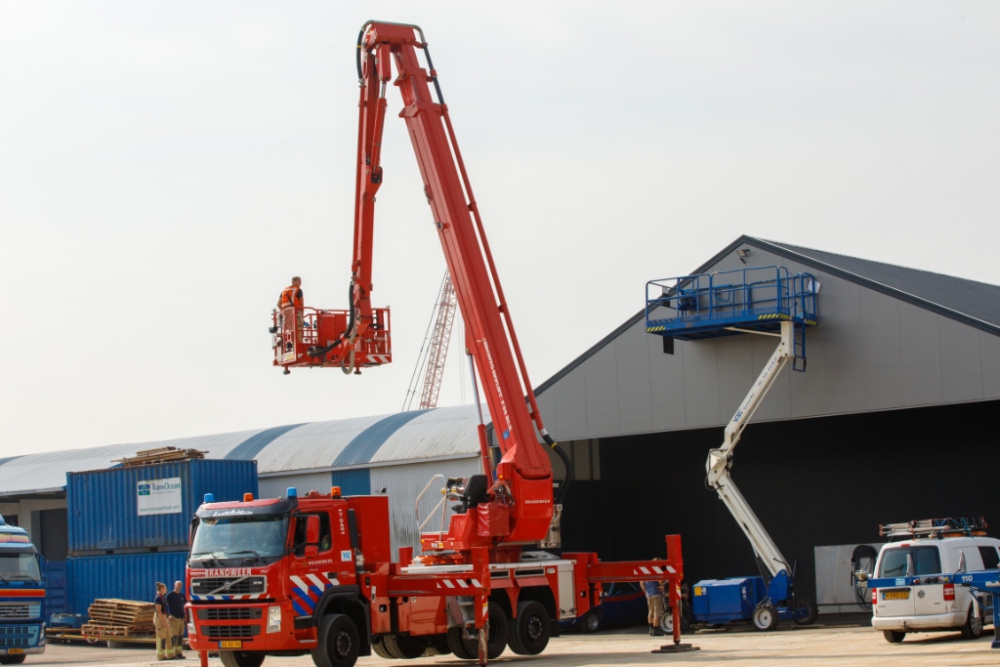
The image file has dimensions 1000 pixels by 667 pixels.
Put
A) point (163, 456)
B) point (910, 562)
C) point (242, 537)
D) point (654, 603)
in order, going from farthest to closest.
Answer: point (163, 456) < point (654, 603) < point (910, 562) < point (242, 537)

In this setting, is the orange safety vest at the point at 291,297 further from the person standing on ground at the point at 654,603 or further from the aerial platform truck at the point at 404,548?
the person standing on ground at the point at 654,603

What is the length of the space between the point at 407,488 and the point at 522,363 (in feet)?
45.3

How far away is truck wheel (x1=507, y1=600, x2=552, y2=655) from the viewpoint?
2038 cm

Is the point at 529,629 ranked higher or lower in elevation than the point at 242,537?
lower

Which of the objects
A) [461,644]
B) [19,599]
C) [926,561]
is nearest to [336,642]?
[461,644]

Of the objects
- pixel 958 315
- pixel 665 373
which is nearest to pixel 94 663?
pixel 665 373

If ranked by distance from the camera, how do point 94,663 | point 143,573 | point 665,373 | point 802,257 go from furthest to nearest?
point 143,573 → point 665,373 → point 802,257 → point 94,663

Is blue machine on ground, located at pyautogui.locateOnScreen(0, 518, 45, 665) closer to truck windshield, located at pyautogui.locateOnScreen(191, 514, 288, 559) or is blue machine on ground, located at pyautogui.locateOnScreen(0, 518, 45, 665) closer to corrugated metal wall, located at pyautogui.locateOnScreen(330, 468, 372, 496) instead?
truck windshield, located at pyautogui.locateOnScreen(191, 514, 288, 559)

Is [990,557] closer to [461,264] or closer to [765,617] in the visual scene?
[765,617]

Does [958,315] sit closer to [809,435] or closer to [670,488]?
[809,435]

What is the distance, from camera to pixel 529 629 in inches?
813

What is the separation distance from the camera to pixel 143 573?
32625mm

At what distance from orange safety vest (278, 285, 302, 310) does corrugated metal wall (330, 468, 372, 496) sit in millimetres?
14343

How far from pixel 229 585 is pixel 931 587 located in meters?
11.4
